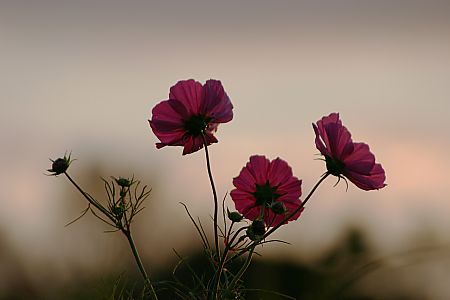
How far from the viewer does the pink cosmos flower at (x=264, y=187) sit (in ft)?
4.59

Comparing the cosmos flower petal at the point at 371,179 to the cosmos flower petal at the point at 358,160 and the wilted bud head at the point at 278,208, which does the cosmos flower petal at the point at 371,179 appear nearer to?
the cosmos flower petal at the point at 358,160

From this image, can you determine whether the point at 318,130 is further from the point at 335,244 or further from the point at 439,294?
the point at 335,244

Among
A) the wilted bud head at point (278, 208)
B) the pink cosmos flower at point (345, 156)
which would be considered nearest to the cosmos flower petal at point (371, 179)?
the pink cosmos flower at point (345, 156)

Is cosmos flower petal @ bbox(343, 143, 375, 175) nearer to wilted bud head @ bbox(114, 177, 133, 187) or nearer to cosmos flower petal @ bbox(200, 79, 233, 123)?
cosmos flower petal @ bbox(200, 79, 233, 123)

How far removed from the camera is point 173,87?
1.40 m

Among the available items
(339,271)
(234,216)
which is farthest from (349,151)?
(339,271)

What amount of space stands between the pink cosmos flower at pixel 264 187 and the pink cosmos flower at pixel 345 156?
0.06 m

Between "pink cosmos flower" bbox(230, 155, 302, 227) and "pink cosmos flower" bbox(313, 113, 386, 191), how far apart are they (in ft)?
0.19

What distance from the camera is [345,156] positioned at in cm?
139

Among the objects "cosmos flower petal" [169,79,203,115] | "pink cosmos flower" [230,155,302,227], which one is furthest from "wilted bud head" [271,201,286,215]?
"cosmos flower petal" [169,79,203,115]

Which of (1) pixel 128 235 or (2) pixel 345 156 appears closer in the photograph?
Result: (1) pixel 128 235

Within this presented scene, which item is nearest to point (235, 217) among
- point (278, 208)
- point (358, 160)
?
point (278, 208)

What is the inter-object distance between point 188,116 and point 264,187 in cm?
13

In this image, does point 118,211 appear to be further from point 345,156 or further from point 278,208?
point 345,156
